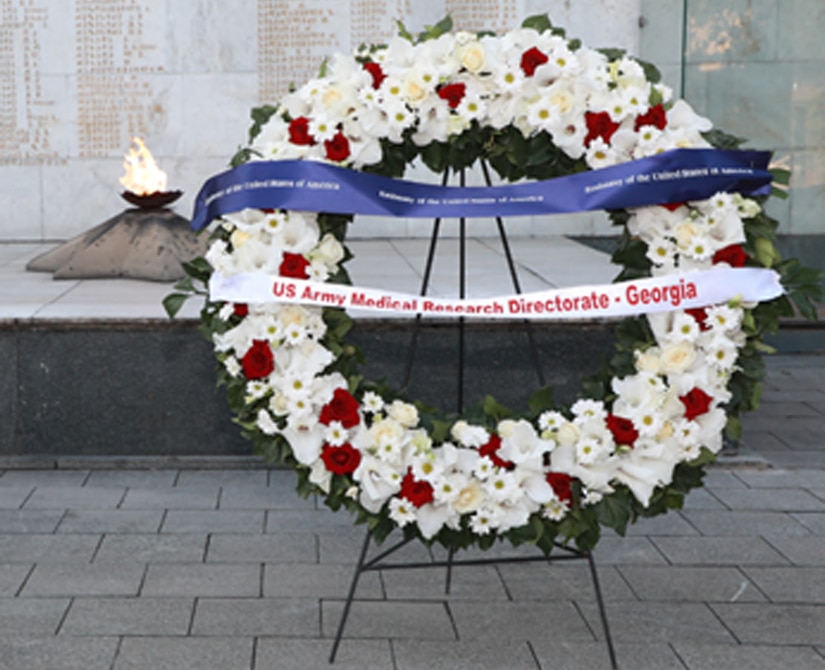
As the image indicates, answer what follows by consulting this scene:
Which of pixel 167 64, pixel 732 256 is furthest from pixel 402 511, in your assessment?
pixel 167 64

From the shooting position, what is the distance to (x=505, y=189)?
4.30 meters

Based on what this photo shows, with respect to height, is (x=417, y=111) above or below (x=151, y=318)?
above

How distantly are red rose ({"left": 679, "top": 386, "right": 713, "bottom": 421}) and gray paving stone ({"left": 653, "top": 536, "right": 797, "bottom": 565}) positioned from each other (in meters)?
1.19

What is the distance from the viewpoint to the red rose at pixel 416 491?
4.09m

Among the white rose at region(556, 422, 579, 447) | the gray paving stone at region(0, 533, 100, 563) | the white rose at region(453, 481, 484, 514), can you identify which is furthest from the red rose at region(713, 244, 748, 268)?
the gray paving stone at region(0, 533, 100, 563)

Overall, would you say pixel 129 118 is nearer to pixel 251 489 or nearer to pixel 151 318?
pixel 151 318

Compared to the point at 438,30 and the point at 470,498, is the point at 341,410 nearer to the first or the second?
the point at 470,498

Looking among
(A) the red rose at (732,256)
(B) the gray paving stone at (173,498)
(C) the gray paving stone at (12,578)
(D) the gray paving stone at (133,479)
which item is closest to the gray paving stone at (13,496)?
(D) the gray paving stone at (133,479)

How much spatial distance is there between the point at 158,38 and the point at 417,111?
7180mm

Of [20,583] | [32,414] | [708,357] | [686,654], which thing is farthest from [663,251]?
[32,414]

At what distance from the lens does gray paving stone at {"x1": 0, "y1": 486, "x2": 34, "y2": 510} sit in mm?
5852

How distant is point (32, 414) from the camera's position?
21.2 feet

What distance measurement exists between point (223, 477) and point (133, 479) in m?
0.42

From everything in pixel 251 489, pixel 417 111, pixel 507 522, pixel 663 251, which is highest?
pixel 417 111
